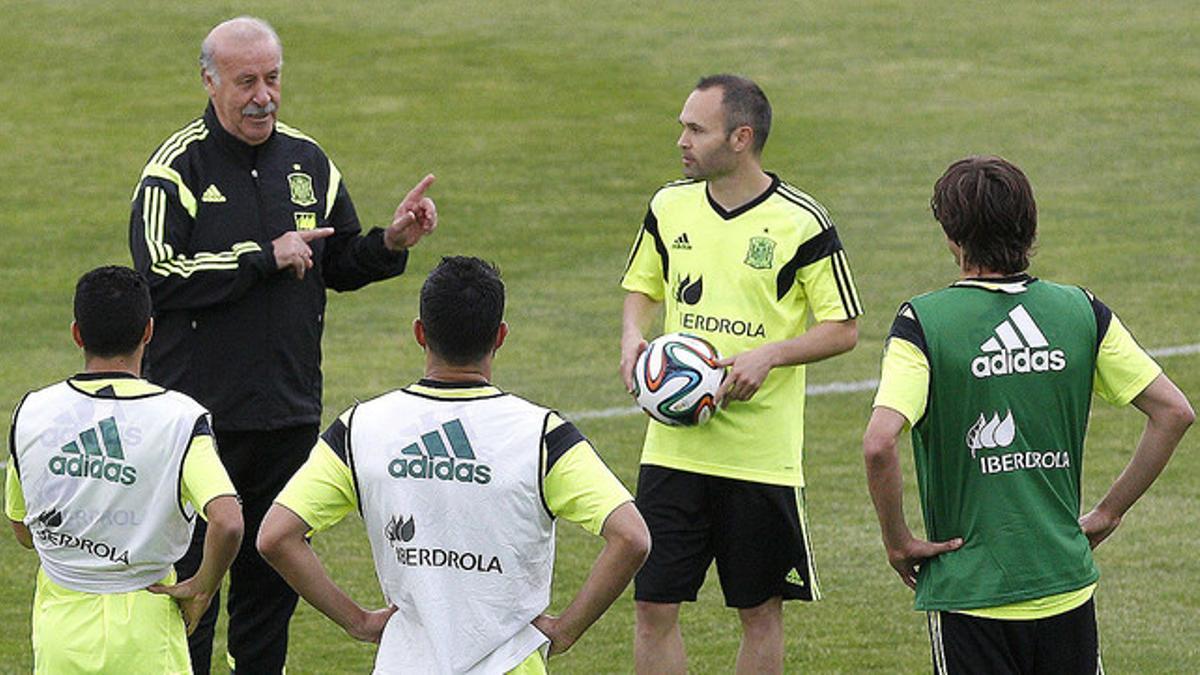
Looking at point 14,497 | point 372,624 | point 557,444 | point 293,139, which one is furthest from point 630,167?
point 557,444

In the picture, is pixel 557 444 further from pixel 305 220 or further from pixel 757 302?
pixel 305 220

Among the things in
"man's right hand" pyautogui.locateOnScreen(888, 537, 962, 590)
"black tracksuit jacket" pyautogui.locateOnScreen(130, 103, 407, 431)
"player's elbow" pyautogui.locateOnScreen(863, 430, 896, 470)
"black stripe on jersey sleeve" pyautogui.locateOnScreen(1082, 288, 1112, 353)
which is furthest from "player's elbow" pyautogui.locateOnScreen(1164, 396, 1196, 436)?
"black tracksuit jacket" pyautogui.locateOnScreen(130, 103, 407, 431)

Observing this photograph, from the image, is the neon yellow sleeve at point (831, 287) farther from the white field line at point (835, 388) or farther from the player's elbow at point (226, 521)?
the white field line at point (835, 388)

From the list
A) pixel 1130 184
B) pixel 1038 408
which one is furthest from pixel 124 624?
pixel 1130 184

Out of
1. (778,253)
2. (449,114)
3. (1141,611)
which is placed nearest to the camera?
(778,253)

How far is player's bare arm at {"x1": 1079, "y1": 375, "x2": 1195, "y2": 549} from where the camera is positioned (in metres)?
5.71

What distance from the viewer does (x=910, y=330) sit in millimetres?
5543

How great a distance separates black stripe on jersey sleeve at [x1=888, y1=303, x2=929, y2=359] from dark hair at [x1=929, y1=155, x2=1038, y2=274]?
237mm

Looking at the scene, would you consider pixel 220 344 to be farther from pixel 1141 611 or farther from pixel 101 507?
pixel 1141 611

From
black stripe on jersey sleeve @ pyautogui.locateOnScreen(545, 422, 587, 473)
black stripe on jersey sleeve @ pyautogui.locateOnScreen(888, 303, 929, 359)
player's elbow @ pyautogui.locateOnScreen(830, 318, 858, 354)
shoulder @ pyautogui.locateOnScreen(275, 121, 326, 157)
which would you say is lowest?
player's elbow @ pyautogui.locateOnScreen(830, 318, 858, 354)

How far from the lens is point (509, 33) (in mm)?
29031

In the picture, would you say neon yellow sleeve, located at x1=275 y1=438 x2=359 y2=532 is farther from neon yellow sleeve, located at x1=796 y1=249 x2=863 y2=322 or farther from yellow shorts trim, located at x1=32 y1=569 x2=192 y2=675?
neon yellow sleeve, located at x1=796 y1=249 x2=863 y2=322

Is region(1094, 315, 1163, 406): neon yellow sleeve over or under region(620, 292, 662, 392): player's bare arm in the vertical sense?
over

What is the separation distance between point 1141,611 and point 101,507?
5461 millimetres
